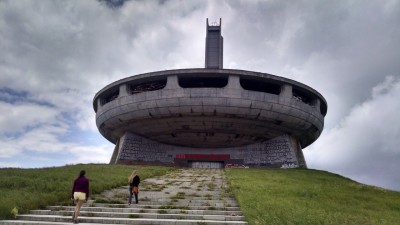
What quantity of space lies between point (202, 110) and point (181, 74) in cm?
379

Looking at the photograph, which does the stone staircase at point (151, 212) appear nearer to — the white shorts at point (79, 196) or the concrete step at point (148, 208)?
the concrete step at point (148, 208)

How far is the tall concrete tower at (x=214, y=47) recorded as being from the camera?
42938 mm

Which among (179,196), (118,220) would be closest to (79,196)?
(118,220)

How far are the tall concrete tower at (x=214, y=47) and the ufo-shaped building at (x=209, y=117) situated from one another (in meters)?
8.62

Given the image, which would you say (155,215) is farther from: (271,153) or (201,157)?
(201,157)

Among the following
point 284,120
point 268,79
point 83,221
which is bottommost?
point 83,221

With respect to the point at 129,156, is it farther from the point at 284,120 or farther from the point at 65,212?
the point at 65,212

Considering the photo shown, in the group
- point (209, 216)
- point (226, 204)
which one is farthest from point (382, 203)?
point (209, 216)

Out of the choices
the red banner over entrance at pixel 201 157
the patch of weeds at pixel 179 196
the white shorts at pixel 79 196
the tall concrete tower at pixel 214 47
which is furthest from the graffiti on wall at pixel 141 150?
the white shorts at pixel 79 196

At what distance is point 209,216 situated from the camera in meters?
9.27

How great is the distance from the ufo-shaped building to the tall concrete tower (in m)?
8.62

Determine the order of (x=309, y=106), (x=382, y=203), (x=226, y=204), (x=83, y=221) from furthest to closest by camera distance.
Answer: (x=309, y=106), (x=382, y=203), (x=226, y=204), (x=83, y=221)

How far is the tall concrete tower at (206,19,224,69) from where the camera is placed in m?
42.9

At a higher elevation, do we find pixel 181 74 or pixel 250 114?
pixel 181 74
